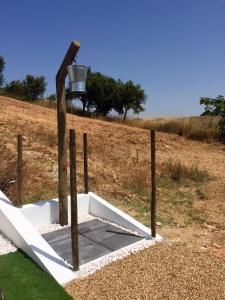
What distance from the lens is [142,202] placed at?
17.0 ft

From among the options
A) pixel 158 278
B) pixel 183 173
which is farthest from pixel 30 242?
pixel 183 173

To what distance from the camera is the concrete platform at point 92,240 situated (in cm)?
328

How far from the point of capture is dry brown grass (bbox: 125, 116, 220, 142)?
11.0 meters

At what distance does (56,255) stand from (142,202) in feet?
7.65

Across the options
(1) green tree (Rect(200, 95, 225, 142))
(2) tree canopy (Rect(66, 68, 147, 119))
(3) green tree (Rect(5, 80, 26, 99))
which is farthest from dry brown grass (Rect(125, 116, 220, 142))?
(3) green tree (Rect(5, 80, 26, 99))

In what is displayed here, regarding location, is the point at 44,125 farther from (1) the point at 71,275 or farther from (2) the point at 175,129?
(1) the point at 71,275

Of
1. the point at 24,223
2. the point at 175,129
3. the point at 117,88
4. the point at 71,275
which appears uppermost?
the point at 117,88

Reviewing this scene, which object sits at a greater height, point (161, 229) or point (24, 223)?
point (24, 223)

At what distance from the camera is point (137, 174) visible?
257 inches

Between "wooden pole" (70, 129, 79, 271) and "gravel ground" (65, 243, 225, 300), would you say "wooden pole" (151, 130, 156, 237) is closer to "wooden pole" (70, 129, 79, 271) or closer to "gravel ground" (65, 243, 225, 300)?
"gravel ground" (65, 243, 225, 300)

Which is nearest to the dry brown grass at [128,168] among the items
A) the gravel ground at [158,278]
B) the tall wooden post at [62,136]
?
the tall wooden post at [62,136]

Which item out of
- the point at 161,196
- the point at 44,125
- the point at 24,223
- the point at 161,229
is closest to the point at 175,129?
the point at 44,125

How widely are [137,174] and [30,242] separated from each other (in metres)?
Answer: 3.63

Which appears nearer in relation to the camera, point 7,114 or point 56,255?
point 56,255
